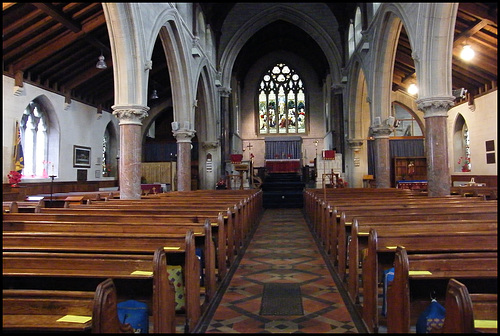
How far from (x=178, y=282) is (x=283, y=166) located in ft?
59.4

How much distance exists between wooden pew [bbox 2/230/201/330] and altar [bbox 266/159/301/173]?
17798 millimetres

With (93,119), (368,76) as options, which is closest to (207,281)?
(368,76)

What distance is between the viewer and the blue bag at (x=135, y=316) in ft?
7.80

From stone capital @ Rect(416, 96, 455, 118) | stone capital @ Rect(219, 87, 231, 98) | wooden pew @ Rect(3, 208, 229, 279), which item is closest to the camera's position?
wooden pew @ Rect(3, 208, 229, 279)

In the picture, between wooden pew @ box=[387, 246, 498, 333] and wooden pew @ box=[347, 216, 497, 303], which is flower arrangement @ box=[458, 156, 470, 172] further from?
wooden pew @ box=[387, 246, 498, 333]

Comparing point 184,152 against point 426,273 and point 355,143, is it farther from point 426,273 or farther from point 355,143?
point 426,273

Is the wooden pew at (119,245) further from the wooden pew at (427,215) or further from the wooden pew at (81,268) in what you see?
the wooden pew at (427,215)

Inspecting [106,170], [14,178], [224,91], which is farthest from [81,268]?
[224,91]

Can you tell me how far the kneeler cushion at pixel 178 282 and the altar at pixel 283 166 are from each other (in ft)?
58.2

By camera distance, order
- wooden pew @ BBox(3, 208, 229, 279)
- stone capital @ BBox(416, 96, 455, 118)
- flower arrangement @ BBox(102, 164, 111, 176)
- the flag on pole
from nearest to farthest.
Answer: wooden pew @ BBox(3, 208, 229, 279) → stone capital @ BBox(416, 96, 455, 118) → the flag on pole → flower arrangement @ BBox(102, 164, 111, 176)

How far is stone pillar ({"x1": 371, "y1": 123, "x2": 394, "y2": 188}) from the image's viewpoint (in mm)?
11070

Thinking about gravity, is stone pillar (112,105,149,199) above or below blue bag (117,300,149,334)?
above

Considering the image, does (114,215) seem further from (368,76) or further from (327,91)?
(327,91)

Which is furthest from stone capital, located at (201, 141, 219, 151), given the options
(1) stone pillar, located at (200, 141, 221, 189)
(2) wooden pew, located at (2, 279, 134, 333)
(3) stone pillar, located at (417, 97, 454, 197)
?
(2) wooden pew, located at (2, 279, 134, 333)
